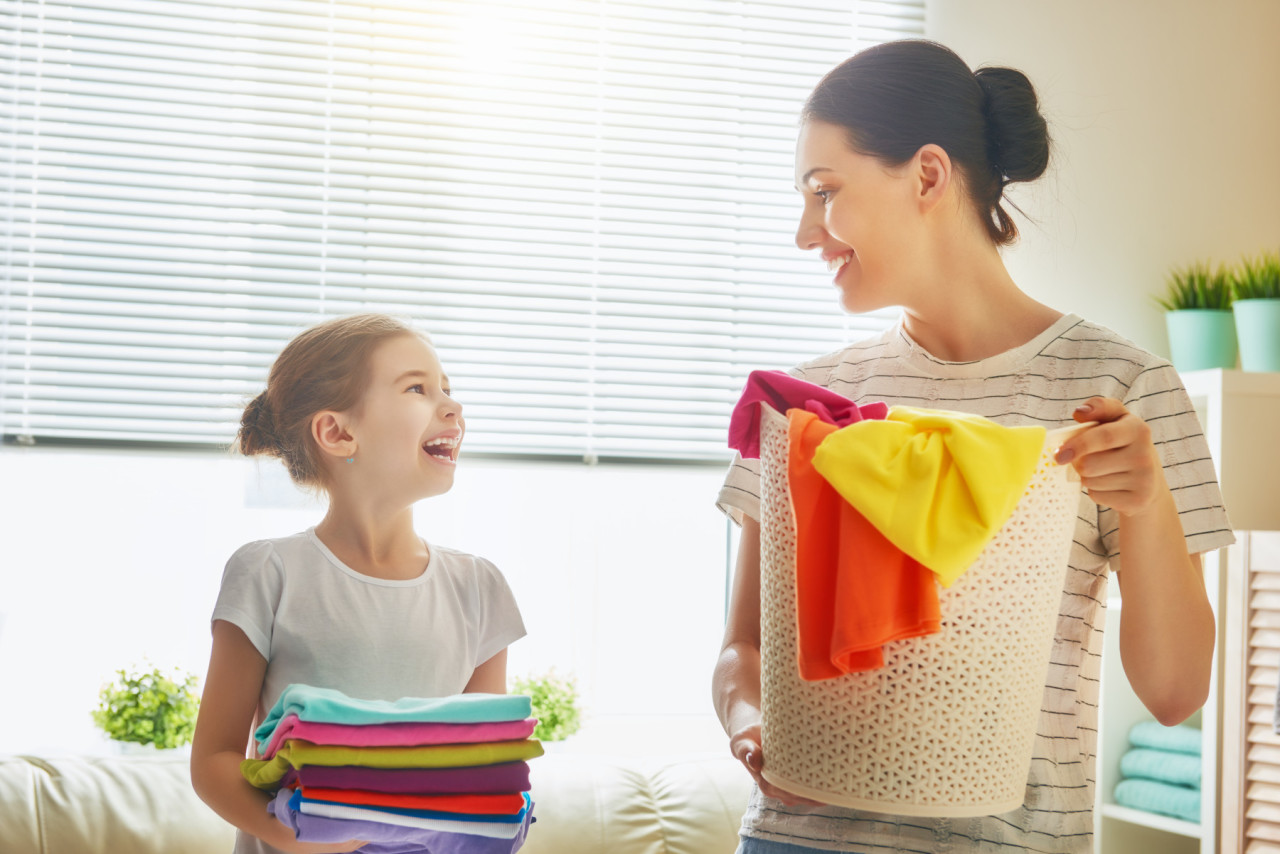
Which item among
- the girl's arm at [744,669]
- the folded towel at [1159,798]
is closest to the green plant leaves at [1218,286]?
the folded towel at [1159,798]

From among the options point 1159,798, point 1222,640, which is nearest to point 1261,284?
point 1222,640

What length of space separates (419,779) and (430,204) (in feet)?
6.12

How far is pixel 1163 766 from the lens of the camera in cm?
231

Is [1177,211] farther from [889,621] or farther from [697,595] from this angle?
[889,621]

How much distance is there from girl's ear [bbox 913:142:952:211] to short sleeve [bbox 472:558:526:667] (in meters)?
0.65

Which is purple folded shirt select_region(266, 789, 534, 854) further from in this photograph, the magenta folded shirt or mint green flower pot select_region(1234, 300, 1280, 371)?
mint green flower pot select_region(1234, 300, 1280, 371)

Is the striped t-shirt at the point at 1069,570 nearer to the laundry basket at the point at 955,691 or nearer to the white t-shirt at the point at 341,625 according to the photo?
the laundry basket at the point at 955,691

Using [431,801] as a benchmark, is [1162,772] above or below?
below

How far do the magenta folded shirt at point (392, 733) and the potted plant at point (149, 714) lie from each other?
1.46 meters

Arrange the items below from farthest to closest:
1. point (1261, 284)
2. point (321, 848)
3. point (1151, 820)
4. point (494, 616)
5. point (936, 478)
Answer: point (1261, 284) → point (1151, 820) → point (494, 616) → point (321, 848) → point (936, 478)

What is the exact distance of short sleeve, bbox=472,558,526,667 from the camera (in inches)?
49.7

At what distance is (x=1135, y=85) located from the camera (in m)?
2.72

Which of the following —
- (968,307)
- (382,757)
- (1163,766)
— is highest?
(968,307)

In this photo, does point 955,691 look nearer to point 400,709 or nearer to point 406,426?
point 400,709
